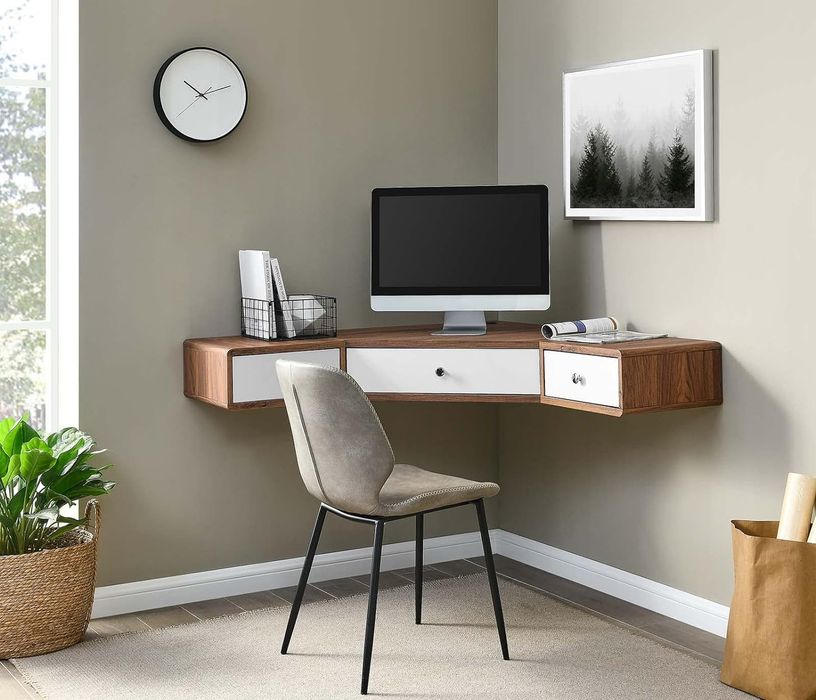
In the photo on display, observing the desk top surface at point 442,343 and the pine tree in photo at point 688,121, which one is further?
the pine tree in photo at point 688,121

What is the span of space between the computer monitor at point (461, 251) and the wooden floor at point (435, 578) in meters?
0.90

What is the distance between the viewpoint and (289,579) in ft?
12.2

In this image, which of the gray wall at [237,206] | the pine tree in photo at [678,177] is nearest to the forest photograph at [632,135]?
the pine tree in photo at [678,177]

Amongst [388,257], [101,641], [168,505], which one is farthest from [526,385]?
[101,641]

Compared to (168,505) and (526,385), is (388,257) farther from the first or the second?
(168,505)

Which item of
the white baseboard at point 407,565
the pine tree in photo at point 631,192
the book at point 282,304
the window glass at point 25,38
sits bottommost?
the white baseboard at point 407,565

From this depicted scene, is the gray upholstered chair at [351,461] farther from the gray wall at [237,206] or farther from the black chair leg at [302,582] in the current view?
the gray wall at [237,206]

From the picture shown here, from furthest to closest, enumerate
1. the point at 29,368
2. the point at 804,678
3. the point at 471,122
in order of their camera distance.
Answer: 1. the point at 471,122
2. the point at 29,368
3. the point at 804,678

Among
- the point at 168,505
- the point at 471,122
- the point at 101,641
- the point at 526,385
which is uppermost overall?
the point at 471,122

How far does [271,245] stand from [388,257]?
39 cm

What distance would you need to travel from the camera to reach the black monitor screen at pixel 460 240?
3.53 meters

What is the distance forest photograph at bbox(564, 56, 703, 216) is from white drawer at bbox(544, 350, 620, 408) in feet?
1.85

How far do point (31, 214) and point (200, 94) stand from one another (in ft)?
2.10

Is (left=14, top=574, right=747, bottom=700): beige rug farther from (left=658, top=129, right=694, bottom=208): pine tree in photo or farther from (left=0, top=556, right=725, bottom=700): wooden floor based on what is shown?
(left=658, top=129, right=694, bottom=208): pine tree in photo
